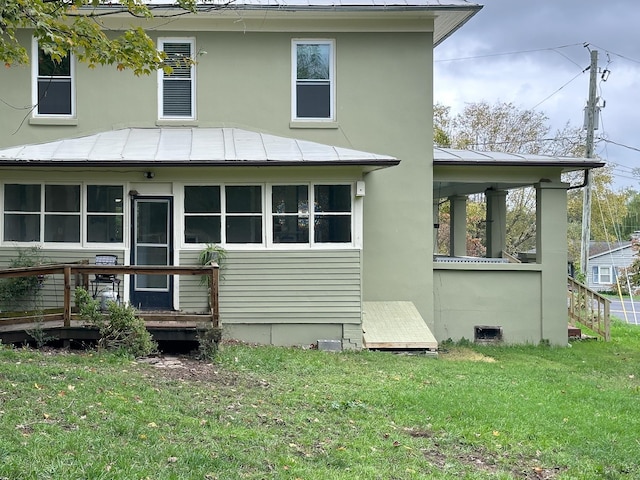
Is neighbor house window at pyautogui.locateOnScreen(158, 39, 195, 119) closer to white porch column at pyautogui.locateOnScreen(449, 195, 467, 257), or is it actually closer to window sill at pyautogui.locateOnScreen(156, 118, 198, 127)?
window sill at pyautogui.locateOnScreen(156, 118, 198, 127)

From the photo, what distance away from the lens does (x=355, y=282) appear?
10.8 meters

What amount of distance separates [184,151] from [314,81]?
325 cm

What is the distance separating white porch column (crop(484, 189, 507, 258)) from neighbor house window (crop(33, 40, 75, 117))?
34.4 ft

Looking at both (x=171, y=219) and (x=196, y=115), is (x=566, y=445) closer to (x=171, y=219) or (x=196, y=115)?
(x=171, y=219)

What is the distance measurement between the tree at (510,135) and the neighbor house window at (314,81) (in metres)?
18.2

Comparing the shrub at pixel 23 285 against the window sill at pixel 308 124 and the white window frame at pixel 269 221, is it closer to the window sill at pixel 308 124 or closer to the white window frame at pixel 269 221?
the white window frame at pixel 269 221

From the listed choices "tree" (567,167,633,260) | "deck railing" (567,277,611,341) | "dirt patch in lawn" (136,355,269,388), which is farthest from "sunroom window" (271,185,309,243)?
"tree" (567,167,633,260)

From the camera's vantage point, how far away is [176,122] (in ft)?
39.7

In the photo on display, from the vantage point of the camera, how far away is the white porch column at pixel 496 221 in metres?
16.3

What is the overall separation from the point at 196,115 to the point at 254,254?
333cm

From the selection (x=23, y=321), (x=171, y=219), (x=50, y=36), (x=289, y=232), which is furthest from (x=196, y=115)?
(x=50, y=36)

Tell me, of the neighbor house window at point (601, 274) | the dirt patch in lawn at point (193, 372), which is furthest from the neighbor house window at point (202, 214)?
the neighbor house window at point (601, 274)

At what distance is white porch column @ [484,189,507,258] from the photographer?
1627cm

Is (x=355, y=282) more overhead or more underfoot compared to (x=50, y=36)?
A: more underfoot
